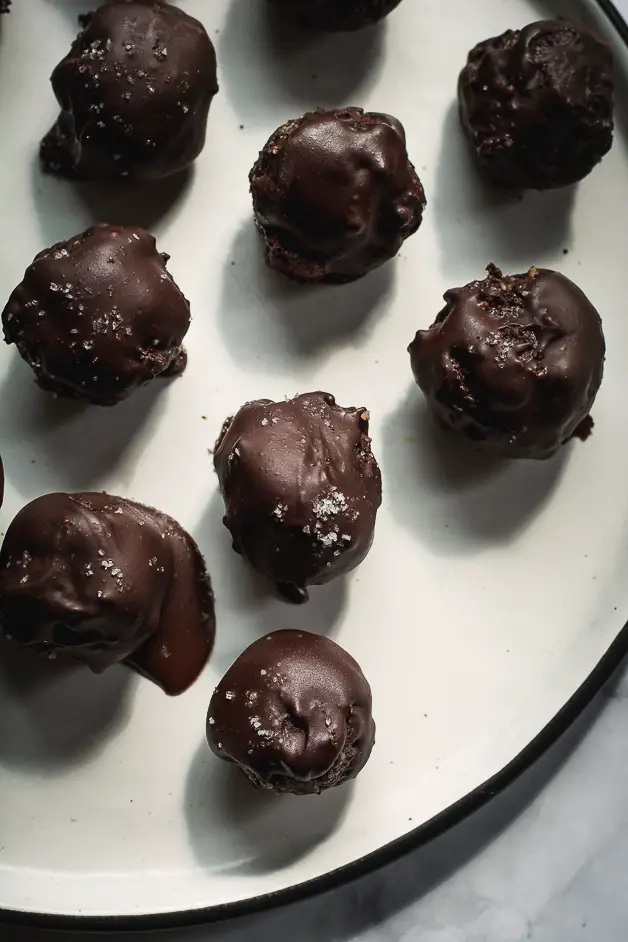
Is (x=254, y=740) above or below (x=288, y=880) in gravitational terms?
above

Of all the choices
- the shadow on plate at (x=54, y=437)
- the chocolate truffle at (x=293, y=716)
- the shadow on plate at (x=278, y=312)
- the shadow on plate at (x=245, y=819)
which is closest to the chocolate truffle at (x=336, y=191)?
the shadow on plate at (x=278, y=312)

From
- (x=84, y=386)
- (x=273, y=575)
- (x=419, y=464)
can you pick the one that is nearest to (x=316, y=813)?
(x=273, y=575)

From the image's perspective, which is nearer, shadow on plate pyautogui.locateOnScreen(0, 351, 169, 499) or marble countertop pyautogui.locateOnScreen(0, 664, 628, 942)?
shadow on plate pyautogui.locateOnScreen(0, 351, 169, 499)

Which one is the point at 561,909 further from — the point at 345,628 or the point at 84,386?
the point at 84,386

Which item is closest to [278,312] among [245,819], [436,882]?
[245,819]

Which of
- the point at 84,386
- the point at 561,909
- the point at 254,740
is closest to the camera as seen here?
the point at 254,740

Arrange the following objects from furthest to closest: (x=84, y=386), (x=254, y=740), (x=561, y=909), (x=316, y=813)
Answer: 1. (x=561, y=909)
2. (x=316, y=813)
3. (x=84, y=386)
4. (x=254, y=740)

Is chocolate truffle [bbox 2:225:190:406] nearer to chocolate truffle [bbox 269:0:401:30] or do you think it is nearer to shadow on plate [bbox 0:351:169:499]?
shadow on plate [bbox 0:351:169:499]

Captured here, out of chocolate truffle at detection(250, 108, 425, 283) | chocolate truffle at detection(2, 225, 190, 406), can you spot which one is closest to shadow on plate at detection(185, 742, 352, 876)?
chocolate truffle at detection(2, 225, 190, 406)
